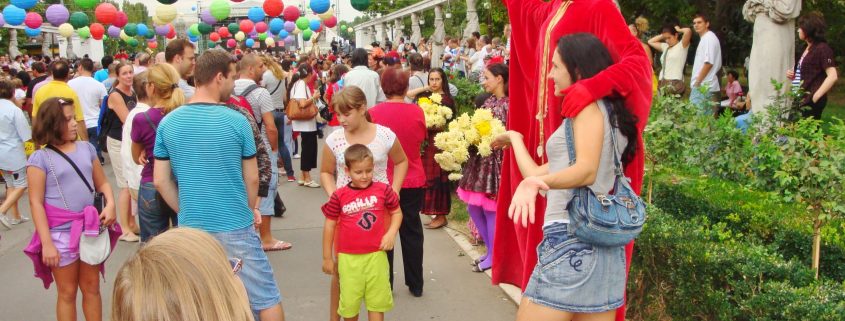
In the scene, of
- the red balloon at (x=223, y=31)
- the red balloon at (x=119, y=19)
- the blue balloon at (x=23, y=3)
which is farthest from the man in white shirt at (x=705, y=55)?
the red balloon at (x=223, y=31)

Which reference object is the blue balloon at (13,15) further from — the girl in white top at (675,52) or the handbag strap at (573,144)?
the handbag strap at (573,144)

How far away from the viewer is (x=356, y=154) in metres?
4.61

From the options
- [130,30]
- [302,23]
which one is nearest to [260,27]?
[302,23]

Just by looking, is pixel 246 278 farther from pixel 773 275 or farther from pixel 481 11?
pixel 481 11

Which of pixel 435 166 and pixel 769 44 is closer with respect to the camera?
pixel 435 166

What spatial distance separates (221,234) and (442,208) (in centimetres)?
417

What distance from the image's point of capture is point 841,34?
2281 centimetres

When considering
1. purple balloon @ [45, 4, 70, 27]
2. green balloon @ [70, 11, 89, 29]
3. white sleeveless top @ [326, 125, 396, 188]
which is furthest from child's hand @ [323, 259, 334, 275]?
green balloon @ [70, 11, 89, 29]

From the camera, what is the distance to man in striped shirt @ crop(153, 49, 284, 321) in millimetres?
3986

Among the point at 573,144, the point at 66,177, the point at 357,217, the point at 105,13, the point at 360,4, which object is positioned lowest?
the point at 357,217

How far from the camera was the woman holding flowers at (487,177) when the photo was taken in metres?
6.48

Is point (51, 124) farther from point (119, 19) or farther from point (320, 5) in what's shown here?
point (119, 19)

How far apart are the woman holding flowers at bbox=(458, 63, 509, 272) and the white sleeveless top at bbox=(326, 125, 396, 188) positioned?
152cm

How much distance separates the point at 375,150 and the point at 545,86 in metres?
1.54
